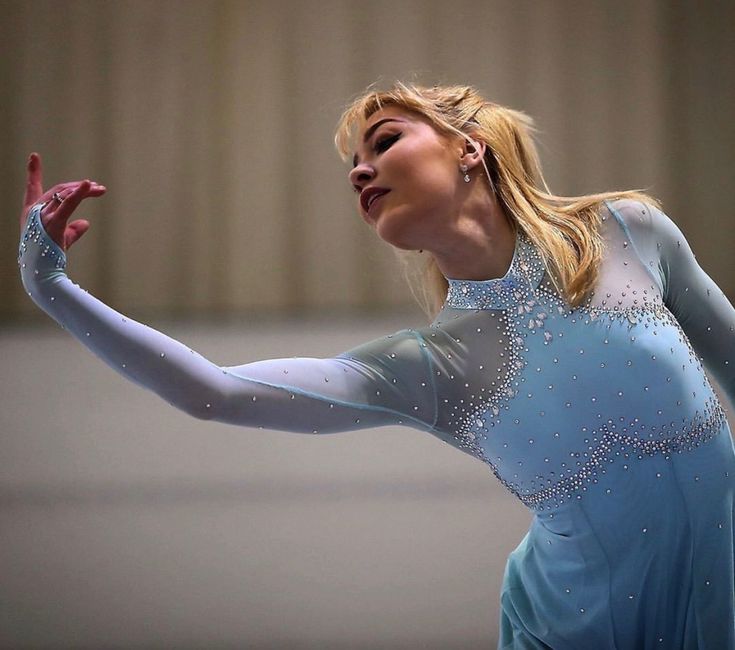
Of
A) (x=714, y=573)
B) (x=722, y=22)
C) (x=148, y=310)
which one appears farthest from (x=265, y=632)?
(x=722, y=22)

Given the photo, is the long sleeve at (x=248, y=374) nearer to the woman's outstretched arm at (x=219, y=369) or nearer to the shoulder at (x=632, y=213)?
the woman's outstretched arm at (x=219, y=369)

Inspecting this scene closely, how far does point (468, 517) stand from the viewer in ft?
10.3

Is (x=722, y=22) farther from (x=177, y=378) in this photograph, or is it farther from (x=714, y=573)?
(x=177, y=378)

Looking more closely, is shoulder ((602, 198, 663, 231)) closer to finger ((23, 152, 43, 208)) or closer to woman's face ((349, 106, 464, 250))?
woman's face ((349, 106, 464, 250))

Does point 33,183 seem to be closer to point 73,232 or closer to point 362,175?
point 73,232

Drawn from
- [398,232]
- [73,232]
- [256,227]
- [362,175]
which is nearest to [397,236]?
[398,232]

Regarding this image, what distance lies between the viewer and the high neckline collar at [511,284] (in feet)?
4.45

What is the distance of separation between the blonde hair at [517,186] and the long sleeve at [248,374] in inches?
9.4

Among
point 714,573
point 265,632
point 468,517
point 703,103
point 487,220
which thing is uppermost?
point 703,103

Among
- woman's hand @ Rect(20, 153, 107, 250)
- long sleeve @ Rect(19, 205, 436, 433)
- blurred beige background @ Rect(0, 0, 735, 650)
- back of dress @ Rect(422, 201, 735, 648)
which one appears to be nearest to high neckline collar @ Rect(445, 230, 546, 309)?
back of dress @ Rect(422, 201, 735, 648)

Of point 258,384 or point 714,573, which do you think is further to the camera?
point 714,573

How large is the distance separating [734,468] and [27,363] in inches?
102

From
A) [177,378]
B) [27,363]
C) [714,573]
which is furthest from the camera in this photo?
[27,363]

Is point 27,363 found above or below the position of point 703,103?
below
